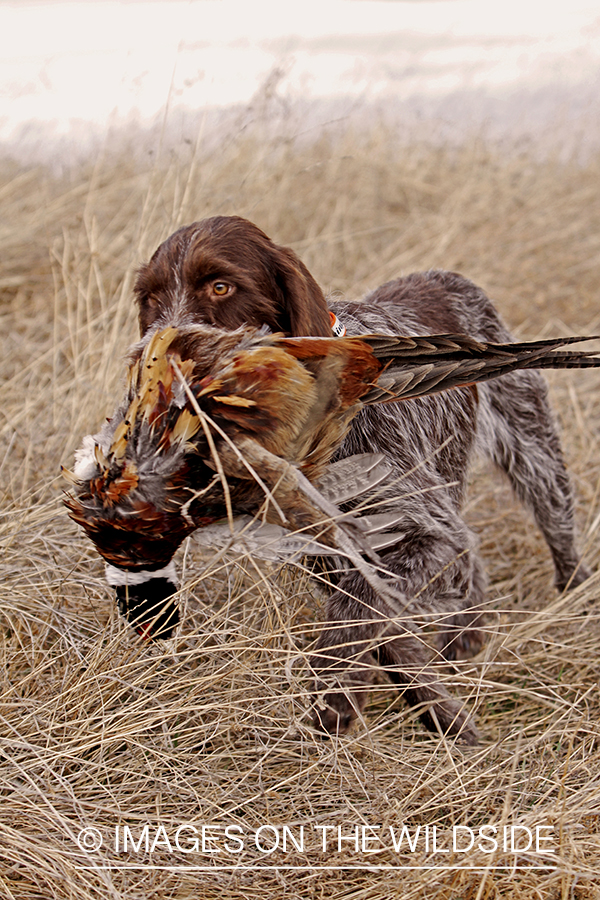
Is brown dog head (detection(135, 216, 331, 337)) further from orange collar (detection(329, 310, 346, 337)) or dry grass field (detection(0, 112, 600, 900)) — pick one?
dry grass field (detection(0, 112, 600, 900))

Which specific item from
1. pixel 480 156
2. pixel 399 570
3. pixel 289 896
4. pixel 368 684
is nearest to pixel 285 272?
pixel 399 570

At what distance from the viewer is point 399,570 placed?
255cm

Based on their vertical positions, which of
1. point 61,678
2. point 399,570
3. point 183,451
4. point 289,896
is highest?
point 183,451

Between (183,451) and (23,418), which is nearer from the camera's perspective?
(183,451)

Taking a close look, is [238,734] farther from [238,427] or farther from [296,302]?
[296,302]

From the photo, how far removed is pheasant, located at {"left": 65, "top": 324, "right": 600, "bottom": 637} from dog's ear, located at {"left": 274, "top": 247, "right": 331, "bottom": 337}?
0.28 m

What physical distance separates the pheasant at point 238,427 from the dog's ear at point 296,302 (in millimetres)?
283

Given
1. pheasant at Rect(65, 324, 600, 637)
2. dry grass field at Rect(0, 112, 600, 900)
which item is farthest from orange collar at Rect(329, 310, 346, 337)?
dry grass field at Rect(0, 112, 600, 900)

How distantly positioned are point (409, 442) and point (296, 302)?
2.22ft

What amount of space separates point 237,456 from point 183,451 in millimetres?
125

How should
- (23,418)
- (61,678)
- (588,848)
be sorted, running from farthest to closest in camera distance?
(23,418), (61,678), (588,848)

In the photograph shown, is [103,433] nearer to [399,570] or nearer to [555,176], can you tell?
[399,570]

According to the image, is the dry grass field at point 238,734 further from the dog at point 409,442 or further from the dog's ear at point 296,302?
the dog's ear at point 296,302

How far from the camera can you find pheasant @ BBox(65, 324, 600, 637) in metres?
1.73
